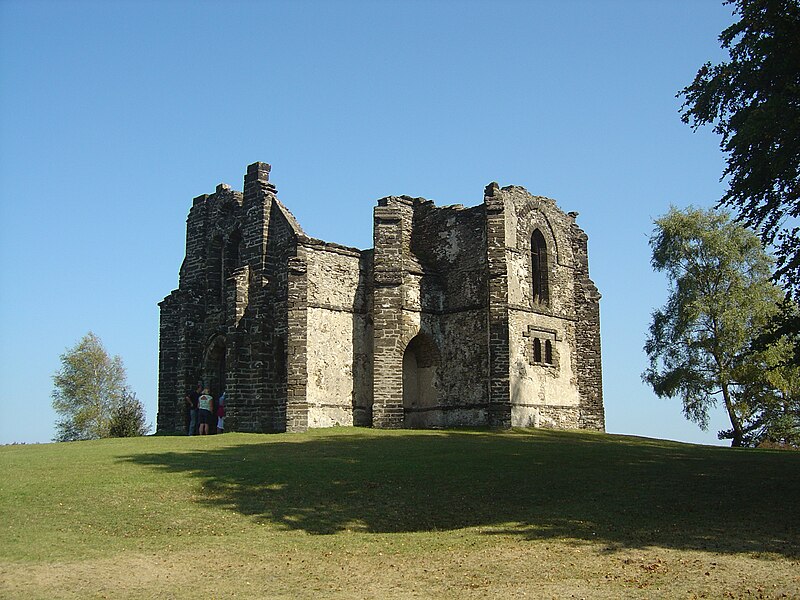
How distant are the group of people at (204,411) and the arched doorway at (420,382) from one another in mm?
6926

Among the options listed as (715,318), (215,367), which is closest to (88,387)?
(215,367)

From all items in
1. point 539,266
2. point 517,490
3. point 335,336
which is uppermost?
point 539,266

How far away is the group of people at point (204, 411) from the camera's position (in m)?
32.6

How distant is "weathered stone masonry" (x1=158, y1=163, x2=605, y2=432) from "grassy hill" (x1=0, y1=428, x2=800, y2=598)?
7.52 m

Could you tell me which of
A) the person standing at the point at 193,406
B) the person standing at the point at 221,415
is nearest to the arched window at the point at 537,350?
the person standing at the point at 221,415

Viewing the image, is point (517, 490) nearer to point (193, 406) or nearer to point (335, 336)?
point (335, 336)

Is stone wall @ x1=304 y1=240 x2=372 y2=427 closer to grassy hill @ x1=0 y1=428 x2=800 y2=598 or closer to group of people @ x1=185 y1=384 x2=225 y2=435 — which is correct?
group of people @ x1=185 y1=384 x2=225 y2=435

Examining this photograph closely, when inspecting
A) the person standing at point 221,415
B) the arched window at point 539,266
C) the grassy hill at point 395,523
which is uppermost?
the arched window at point 539,266

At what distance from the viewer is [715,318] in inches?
1480

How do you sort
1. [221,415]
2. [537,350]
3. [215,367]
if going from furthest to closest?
[215,367], [537,350], [221,415]

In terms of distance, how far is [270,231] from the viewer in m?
34.0

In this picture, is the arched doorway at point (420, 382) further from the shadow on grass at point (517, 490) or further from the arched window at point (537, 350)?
the shadow on grass at point (517, 490)

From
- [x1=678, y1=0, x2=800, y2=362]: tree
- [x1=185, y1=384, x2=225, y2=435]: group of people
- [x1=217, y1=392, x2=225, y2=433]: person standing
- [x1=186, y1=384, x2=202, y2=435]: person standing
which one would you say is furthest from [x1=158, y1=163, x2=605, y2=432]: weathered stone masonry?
[x1=678, y1=0, x2=800, y2=362]: tree

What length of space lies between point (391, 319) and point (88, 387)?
2515cm
